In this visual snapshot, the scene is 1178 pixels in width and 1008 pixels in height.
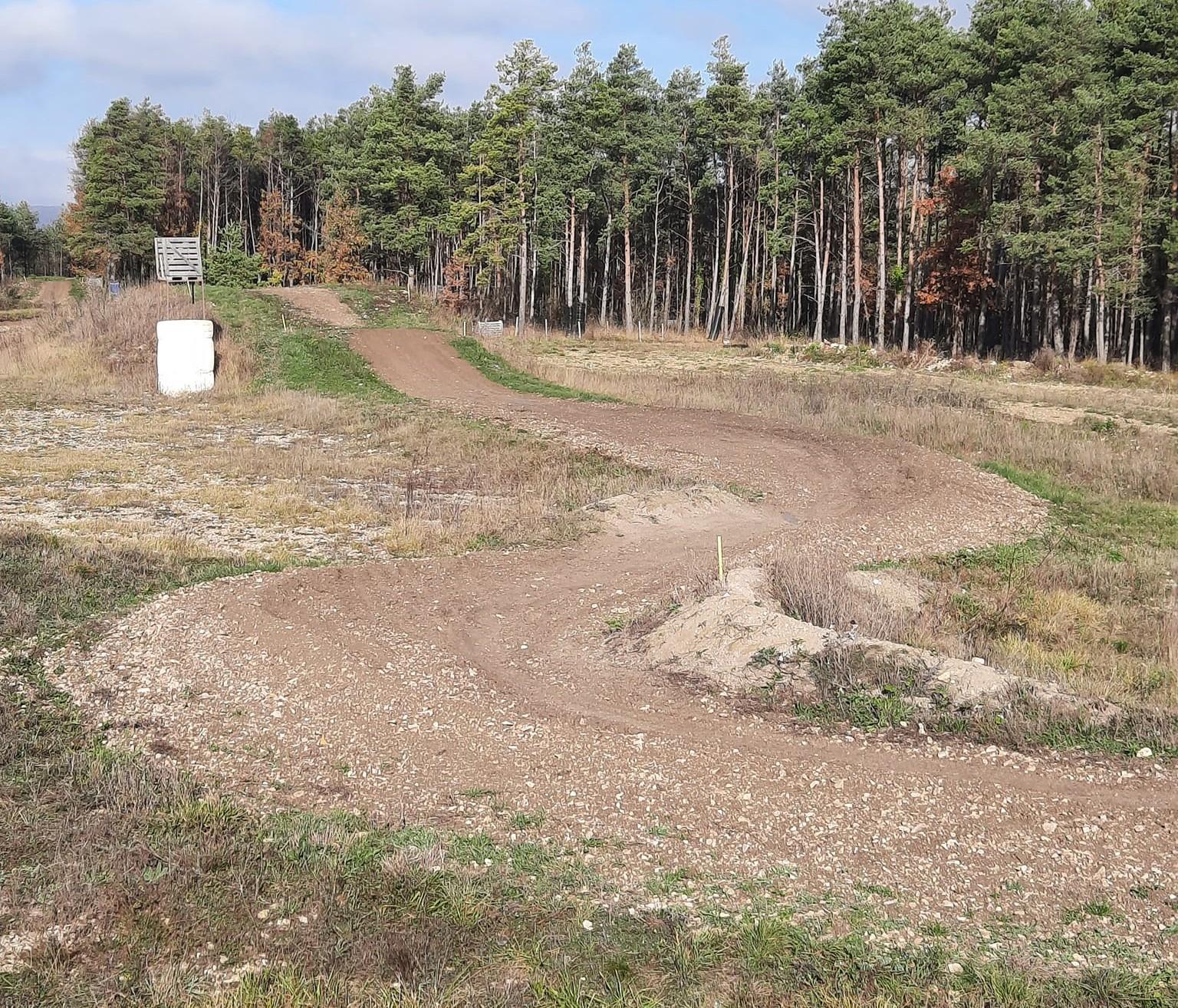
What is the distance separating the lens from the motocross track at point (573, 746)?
6293 millimetres

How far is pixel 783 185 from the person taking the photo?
164 ft

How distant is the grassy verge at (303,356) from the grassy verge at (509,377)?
3.46 metres

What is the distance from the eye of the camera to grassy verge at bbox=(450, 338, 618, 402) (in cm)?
2788

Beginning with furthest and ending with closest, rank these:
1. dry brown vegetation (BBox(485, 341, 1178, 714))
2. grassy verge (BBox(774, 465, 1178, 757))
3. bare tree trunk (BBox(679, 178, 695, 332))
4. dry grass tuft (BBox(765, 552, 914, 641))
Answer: bare tree trunk (BBox(679, 178, 695, 332)) → dry brown vegetation (BBox(485, 341, 1178, 714)) → dry grass tuft (BBox(765, 552, 914, 641)) → grassy verge (BBox(774, 465, 1178, 757))

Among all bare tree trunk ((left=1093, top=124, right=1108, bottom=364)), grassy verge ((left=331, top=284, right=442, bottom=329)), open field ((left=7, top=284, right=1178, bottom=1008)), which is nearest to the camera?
open field ((left=7, top=284, right=1178, bottom=1008))

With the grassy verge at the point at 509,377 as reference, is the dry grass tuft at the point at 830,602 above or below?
below

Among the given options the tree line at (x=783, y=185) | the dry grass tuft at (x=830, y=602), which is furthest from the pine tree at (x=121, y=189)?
the dry grass tuft at (x=830, y=602)

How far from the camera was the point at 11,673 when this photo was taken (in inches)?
355

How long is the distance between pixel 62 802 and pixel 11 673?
2.86 m

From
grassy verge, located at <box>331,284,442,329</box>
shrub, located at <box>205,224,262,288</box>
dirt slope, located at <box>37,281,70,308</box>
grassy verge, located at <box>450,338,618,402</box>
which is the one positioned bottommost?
grassy verge, located at <box>450,338,618,402</box>

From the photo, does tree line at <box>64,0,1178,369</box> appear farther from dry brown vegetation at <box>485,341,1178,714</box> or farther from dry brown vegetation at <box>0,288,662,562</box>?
dry brown vegetation at <box>0,288,662,562</box>

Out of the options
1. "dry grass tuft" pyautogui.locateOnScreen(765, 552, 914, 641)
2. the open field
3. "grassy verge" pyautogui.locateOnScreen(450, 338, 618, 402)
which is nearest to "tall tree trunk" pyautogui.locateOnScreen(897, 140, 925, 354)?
"grassy verge" pyautogui.locateOnScreen(450, 338, 618, 402)

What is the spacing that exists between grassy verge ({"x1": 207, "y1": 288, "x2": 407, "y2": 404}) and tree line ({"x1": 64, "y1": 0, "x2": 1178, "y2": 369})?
12648 millimetres

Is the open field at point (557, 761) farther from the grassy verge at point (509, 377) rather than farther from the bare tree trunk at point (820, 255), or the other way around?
the bare tree trunk at point (820, 255)
